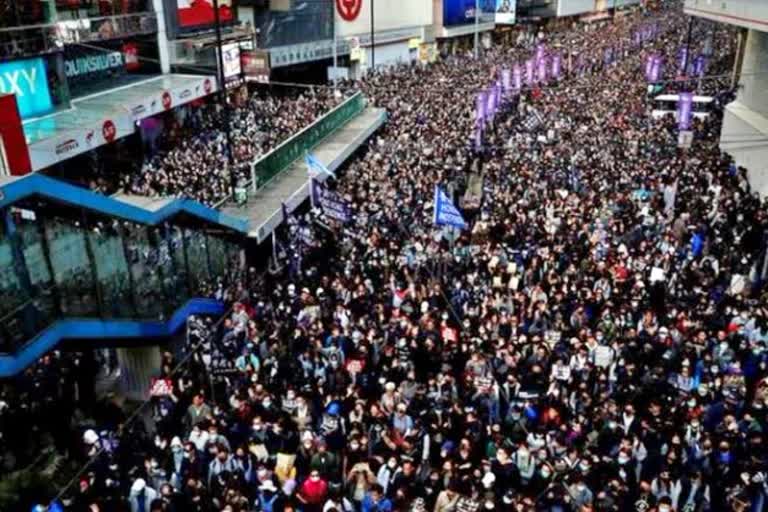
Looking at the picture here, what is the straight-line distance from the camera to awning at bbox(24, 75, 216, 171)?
61.5ft

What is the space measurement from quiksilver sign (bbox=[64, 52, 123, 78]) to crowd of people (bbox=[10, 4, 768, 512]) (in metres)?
11.6

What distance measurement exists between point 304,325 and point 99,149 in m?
13.7

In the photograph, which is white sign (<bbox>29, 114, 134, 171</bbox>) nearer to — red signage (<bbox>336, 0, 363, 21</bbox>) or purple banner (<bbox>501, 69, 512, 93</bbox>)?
purple banner (<bbox>501, 69, 512, 93</bbox>)

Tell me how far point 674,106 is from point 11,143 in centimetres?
2524

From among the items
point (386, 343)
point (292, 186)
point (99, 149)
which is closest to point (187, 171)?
point (292, 186)

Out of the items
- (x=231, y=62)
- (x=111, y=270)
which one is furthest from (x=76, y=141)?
(x=111, y=270)

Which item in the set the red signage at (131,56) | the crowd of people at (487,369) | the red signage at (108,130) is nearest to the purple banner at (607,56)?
the red signage at (131,56)

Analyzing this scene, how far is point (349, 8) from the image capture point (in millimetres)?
42906

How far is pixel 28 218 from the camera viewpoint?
942 centimetres

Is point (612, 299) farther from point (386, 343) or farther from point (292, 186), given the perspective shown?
point (292, 186)

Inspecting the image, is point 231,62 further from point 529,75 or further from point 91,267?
→ point 529,75

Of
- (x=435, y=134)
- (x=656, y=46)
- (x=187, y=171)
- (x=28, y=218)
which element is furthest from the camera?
(x=656, y=46)

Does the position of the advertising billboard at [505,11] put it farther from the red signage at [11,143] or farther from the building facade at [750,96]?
the red signage at [11,143]

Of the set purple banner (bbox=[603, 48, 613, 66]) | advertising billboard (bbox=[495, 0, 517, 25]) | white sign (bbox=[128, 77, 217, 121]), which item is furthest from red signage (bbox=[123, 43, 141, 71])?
A: advertising billboard (bbox=[495, 0, 517, 25])
